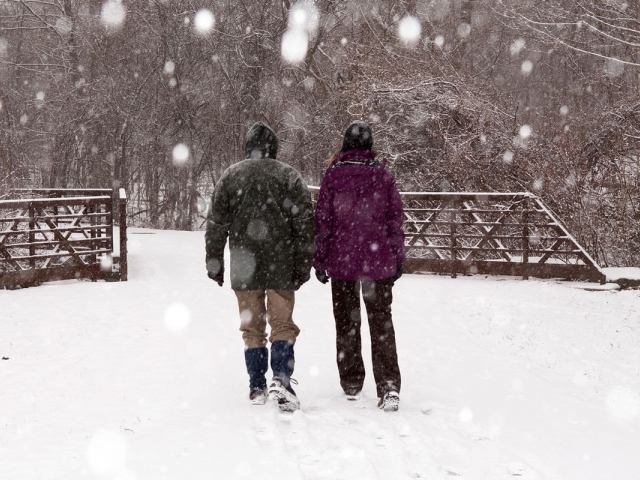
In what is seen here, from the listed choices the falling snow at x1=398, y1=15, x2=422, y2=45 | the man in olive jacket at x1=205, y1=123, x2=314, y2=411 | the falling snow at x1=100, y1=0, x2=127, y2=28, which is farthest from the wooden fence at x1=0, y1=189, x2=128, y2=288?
the falling snow at x1=100, y1=0, x2=127, y2=28

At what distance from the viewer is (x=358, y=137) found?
4.72 m

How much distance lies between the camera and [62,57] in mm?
22891

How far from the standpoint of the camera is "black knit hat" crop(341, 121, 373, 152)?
4.72 metres

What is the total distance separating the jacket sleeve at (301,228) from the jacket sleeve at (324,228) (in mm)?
151

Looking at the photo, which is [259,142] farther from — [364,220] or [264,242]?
[364,220]

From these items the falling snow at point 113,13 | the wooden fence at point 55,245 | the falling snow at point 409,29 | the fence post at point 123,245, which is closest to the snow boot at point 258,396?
the wooden fence at point 55,245

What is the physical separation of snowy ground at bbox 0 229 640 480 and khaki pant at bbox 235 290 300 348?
1.69ft

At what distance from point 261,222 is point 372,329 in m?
1.09

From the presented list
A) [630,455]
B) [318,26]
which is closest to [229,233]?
[630,455]

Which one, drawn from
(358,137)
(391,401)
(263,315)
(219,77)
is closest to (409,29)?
(219,77)

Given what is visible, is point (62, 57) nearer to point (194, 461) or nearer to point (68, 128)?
point (68, 128)

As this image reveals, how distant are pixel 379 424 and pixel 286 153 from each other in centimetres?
1886

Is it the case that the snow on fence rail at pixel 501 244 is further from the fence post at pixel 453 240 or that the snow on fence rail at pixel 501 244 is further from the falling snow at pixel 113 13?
the falling snow at pixel 113 13

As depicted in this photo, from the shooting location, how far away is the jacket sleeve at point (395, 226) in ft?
15.4
